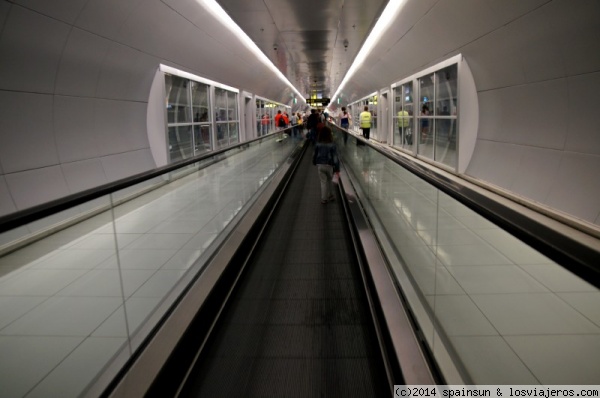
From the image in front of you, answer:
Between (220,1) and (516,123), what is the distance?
6047mm

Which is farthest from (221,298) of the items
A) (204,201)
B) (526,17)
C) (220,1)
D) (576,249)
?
(220,1)

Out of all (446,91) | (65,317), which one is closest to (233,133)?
(446,91)

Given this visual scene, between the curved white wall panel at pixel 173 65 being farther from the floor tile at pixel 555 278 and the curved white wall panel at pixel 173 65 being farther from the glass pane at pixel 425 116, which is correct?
the floor tile at pixel 555 278

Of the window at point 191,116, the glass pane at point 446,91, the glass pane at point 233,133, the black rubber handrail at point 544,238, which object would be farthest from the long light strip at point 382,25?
the black rubber handrail at point 544,238

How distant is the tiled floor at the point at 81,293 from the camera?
198 centimetres

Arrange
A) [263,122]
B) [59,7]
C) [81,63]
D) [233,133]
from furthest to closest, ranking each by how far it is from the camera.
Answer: [263,122], [233,133], [81,63], [59,7]

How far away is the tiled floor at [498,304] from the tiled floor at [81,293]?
1.91m

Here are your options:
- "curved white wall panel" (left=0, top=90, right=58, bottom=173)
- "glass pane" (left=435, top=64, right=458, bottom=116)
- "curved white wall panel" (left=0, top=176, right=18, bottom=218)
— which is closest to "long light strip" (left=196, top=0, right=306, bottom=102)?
"curved white wall panel" (left=0, top=90, right=58, bottom=173)

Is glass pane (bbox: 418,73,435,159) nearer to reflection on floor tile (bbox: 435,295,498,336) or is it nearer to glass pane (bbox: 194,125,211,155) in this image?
glass pane (bbox: 194,125,211,155)

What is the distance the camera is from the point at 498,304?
243 centimetres

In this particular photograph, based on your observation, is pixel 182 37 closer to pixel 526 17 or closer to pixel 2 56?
pixel 2 56

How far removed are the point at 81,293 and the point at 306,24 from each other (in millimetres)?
10806

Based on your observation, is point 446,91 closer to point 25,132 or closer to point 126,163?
point 126,163

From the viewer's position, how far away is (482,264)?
106 inches
